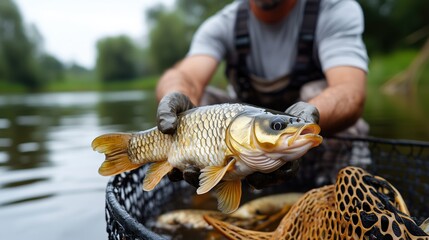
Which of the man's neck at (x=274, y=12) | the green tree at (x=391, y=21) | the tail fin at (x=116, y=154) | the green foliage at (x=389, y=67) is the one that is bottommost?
the green foliage at (x=389, y=67)

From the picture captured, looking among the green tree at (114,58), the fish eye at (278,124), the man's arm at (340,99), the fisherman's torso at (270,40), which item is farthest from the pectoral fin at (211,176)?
the green tree at (114,58)

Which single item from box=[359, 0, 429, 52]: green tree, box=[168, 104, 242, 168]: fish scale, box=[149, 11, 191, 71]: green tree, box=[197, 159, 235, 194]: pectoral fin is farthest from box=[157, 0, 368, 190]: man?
box=[149, 11, 191, 71]: green tree

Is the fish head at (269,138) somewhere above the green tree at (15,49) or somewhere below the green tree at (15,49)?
below

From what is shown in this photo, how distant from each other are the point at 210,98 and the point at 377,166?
974mm

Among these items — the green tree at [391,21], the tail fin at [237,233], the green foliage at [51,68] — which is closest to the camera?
the tail fin at [237,233]

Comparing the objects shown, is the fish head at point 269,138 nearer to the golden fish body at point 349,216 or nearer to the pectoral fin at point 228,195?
the pectoral fin at point 228,195

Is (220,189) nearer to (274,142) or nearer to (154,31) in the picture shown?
(274,142)

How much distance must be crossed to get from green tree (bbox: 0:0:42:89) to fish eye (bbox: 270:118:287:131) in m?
30.4

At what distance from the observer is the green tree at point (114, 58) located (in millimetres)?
41344

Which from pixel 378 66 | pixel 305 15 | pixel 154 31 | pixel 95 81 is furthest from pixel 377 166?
pixel 95 81

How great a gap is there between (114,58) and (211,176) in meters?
42.1

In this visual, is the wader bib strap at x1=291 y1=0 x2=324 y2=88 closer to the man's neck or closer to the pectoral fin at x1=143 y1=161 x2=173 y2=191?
the man's neck

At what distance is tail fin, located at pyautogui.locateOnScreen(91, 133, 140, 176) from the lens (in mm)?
1114

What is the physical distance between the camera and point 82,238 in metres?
1.63
